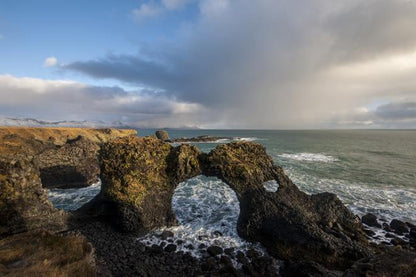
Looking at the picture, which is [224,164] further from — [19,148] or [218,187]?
[19,148]

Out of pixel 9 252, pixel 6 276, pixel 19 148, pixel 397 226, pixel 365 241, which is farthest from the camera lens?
pixel 19 148

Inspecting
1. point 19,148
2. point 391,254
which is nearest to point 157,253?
point 391,254

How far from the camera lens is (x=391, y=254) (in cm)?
954

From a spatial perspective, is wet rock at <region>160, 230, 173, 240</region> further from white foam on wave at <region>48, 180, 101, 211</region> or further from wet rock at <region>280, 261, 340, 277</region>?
white foam on wave at <region>48, 180, 101, 211</region>

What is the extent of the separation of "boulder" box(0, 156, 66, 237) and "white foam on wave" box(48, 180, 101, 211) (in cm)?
816

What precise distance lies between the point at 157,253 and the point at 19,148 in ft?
129

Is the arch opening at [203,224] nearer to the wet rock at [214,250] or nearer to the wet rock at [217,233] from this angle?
the wet rock at [217,233]

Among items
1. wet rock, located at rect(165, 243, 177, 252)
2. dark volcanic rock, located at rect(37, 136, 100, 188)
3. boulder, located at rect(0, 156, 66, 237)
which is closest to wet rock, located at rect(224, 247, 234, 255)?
wet rock, located at rect(165, 243, 177, 252)

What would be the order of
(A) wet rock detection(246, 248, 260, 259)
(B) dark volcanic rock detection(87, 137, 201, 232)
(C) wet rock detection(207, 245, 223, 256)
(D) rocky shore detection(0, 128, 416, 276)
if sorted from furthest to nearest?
(B) dark volcanic rock detection(87, 137, 201, 232) → (C) wet rock detection(207, 245, 223, 256) → (A) wet rock detection(246, 248, 260, 259) → (D) rocky shore detection(0, 128, 416, 276)

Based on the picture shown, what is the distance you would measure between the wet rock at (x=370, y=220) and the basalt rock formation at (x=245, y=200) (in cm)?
199

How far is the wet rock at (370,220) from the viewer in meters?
20.1

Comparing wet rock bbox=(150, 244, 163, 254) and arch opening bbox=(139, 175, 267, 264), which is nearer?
wet rock bbox=(150, 244, 163, 254)

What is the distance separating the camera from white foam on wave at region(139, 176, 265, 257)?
16359 millimetres

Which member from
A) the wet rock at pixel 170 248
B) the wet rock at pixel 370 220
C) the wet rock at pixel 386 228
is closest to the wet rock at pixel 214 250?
the wet rock at pixel 170 248
